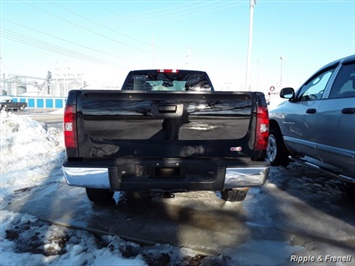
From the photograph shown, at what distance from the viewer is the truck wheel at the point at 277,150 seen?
6211 millimetres

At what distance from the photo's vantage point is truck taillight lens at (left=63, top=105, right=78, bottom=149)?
320 centimetres

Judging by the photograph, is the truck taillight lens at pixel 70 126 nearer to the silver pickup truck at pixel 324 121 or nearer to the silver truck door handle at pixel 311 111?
the silver pickup truck at pixel 324 121

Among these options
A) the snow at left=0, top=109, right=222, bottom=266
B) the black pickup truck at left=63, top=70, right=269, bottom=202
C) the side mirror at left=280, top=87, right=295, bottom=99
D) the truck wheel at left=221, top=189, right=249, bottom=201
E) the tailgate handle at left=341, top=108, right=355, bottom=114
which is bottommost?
the snow at left=0, top=109, right=222, bottom=266

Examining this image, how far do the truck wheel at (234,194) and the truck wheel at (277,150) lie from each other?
2323mm

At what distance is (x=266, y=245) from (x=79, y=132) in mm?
2313

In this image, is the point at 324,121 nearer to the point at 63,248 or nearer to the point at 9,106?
the point at 63,248

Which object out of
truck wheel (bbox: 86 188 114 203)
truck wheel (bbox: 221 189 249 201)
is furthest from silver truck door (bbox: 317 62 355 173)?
truck wheel (bbox: 86 188 114 203)

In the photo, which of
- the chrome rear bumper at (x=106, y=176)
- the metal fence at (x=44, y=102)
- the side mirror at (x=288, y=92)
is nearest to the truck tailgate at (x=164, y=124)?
the chrome rear bumper at (x=106, y=176)

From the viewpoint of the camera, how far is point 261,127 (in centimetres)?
338

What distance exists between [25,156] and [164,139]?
5.23 meters

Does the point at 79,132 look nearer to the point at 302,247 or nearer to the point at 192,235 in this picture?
the point at 192,235

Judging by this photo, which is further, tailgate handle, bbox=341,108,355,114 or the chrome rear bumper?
tailgate handle, bbox=341,108,355,114

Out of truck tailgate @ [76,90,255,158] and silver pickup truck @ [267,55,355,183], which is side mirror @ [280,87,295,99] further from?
truck tailgate @ [76,90,255,158]

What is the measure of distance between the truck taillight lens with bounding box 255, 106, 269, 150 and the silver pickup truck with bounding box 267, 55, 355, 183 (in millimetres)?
1132
